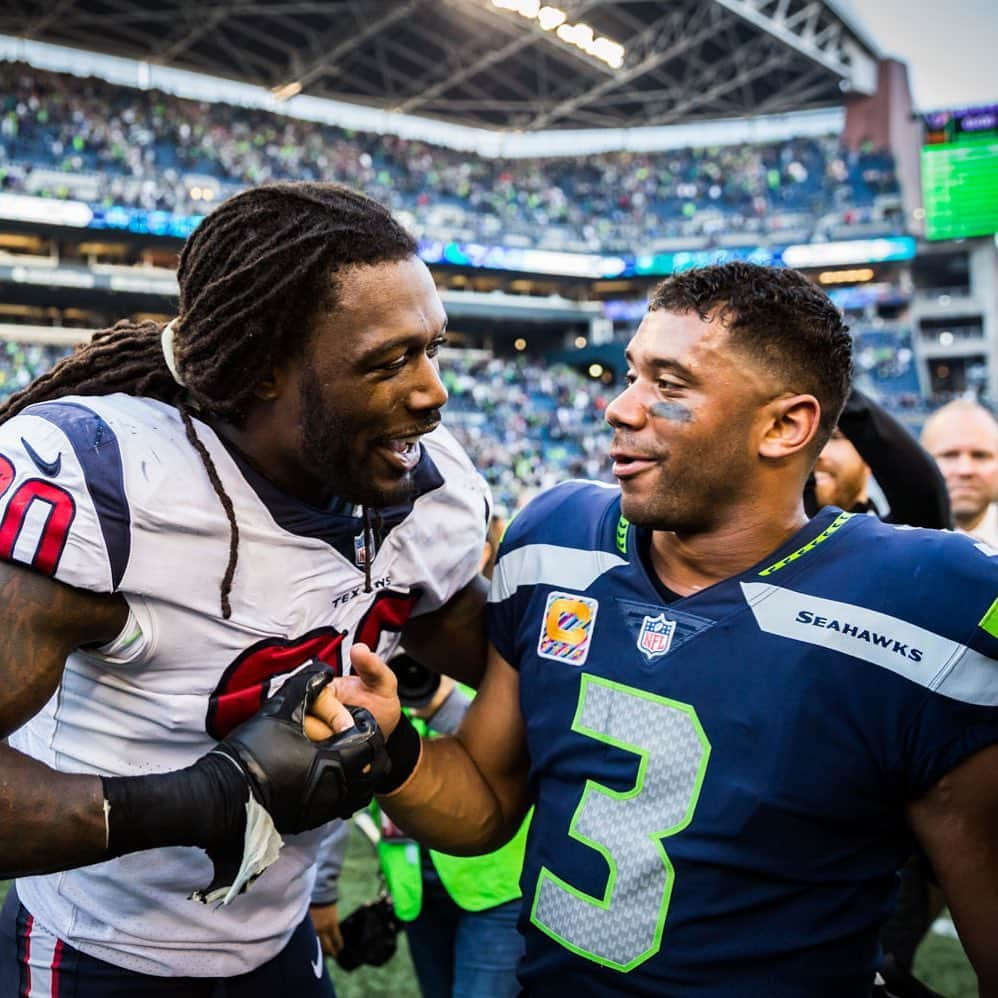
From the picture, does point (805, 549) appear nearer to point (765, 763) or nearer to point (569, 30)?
point (765, 763)

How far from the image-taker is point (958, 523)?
12.0ft

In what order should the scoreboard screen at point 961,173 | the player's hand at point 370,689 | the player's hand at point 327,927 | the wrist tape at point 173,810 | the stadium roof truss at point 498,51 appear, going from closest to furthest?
the wrist tape at point 173,810, the player's hand at point 370,689, the player's hand at point 327,927, the stadium roof truss at point 498,51, the scoreboard screen at point 961,173

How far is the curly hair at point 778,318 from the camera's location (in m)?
1.65

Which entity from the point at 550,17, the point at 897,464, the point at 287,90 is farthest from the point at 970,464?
the point at 287,90

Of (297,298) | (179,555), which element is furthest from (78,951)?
(297,298)

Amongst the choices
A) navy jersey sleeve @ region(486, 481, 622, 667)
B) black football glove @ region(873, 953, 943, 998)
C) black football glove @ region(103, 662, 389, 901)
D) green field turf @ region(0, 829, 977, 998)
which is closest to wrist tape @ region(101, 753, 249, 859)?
black football glove @ region(103, 662, 389, 901)

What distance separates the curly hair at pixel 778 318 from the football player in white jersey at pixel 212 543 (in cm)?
50

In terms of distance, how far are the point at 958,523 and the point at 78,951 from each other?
11.1ft

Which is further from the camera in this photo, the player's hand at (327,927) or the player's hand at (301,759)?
the player's hand at (327,927)

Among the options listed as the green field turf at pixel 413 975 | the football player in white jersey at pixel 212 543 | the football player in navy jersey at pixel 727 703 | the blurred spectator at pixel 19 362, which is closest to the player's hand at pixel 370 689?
the football player in navy jersey at pixel 727 703

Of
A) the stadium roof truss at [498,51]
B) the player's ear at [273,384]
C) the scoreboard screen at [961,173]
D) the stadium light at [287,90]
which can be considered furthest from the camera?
the stadium light at [287,90]

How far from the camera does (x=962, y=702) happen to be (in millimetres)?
1340

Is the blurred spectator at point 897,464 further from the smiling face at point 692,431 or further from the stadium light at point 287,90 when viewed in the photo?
the stadium light at point 287,90

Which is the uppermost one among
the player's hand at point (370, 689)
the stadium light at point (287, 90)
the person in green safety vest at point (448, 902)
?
the stadium light at point (287, 90)
